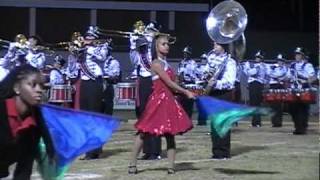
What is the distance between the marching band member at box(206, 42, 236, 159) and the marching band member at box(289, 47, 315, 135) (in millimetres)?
5479

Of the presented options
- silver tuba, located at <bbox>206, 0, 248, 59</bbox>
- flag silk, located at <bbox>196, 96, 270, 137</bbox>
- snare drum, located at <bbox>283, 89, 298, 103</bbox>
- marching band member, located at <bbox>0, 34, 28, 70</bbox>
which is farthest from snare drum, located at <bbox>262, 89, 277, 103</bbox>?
flag silk, located at <bbox>196, 96, 270, 137</bbox>

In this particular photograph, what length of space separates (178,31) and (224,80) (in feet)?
63.1

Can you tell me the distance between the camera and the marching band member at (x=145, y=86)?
11.2 meters

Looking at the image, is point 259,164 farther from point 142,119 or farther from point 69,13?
point 69,13

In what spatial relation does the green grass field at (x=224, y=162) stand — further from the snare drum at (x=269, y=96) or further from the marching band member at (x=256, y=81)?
the marching band member at (x=256, y=81)

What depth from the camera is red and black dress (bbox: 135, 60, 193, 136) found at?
920 cm

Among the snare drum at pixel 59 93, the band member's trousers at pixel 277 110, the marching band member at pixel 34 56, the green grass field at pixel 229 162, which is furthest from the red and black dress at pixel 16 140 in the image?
the band member's trousers at pixel 277 110

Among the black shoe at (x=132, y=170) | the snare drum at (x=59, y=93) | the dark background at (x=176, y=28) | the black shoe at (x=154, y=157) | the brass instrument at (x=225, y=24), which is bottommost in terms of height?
the black shoe at (x=132, y=170)

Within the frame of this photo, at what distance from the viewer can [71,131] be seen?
5242mm

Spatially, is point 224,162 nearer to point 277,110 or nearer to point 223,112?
point 223,112

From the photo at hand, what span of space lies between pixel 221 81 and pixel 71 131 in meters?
5.95

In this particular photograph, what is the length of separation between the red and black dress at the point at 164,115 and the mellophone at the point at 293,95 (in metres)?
7.59

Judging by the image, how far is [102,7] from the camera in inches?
1168

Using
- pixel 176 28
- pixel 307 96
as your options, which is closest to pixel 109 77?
pixel 307 96
